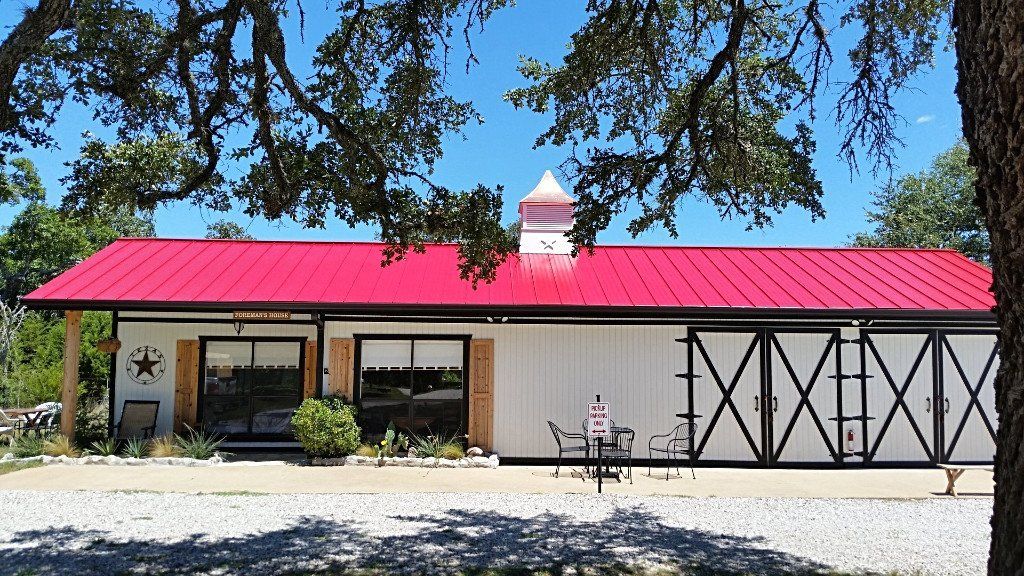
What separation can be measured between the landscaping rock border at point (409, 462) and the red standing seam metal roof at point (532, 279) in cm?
254

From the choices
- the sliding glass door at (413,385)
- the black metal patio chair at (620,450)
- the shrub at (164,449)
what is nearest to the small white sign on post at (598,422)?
the black metal patio chair at (620,450)

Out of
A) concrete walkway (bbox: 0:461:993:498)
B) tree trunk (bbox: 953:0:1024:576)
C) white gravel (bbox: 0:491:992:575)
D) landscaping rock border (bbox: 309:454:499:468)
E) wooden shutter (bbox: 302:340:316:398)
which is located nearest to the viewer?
tree trunk (bbox: 953:0:1024:576)

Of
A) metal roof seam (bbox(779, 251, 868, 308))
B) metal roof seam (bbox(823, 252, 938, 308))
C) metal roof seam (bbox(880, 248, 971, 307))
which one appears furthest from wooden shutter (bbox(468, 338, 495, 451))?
metal roof seam (bbox(880, 248, 971, 307))

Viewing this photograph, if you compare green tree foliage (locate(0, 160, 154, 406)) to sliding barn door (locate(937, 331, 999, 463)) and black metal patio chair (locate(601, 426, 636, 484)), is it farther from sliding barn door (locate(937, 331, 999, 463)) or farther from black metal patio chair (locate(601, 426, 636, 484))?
sliding barn door (locate(937, 331, 999, 463))

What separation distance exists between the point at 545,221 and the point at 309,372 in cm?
651

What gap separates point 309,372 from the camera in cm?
1272

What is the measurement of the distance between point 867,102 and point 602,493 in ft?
19.1

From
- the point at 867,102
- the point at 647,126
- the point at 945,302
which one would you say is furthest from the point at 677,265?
the point at 867,102

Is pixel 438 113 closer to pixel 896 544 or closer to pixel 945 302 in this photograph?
pixel 896 544

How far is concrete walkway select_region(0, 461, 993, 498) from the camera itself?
30.1 feet

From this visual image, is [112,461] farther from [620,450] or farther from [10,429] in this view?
[620,450]

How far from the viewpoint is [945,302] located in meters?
12.0

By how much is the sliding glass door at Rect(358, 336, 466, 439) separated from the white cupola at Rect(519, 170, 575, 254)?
4.08 m

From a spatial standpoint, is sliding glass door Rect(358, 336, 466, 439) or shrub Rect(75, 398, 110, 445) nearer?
shrub Rect(75, 398, 110, 445)
